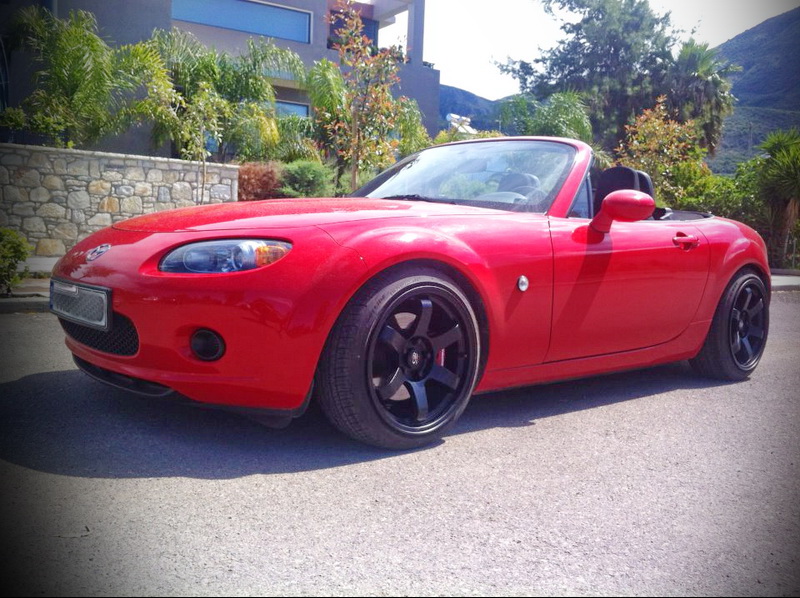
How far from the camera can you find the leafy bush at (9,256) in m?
6.96

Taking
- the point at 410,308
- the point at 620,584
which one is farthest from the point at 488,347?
the point at 620,584

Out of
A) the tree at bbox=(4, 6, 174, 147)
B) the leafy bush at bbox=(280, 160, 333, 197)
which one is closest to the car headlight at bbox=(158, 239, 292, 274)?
the tree at bbox=(4, 6, 174, 147)

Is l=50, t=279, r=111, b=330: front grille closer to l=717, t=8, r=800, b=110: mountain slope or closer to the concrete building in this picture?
l=717, t=8, r=800, b=110: mountain slope

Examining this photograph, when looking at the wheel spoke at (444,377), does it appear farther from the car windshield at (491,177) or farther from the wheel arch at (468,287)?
the car windshield at (491,177)

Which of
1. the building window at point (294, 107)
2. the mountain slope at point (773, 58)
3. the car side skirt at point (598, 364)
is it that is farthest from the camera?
the building window at point (294, 107)

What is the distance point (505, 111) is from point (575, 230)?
21.4 metres

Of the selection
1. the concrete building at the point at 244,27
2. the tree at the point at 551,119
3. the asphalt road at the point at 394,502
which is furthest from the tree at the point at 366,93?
the tree at the point at 551,119

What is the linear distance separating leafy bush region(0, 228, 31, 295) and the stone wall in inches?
149

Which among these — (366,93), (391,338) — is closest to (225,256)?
(391,338)

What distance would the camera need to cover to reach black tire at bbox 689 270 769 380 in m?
4.84

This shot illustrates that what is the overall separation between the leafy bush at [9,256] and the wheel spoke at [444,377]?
498cm

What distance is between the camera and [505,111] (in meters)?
24.5

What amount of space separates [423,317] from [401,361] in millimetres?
198

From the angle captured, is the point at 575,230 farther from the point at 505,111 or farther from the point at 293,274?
the point at 505,111
